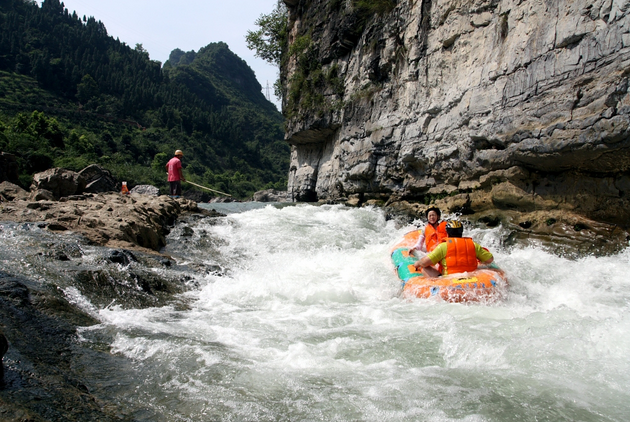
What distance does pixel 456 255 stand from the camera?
18.2 ft

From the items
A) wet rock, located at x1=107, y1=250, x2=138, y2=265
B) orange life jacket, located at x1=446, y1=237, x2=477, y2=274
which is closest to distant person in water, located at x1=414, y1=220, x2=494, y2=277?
orange life jacket, located at x1=446, y1=237, x2=477, y2=274

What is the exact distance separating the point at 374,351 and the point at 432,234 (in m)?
3.94

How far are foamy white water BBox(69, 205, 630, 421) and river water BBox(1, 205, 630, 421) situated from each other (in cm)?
1

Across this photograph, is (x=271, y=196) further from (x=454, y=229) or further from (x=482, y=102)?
(x=454, y=229)

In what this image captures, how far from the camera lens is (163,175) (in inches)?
1617

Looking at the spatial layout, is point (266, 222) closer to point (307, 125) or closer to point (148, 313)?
point (148, 313)

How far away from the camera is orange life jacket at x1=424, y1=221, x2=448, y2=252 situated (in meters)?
6.77

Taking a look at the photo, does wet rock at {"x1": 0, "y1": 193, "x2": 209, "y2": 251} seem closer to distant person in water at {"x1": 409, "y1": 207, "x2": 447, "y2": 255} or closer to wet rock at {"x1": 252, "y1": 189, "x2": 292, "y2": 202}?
distant person in water at {"x1": 409, "y1": 207, "x2": 447, "y2": 255}

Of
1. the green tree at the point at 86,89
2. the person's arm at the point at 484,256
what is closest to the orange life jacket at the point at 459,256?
the person's arm at the point at 484,256

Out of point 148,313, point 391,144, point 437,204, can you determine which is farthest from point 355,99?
point 148,313

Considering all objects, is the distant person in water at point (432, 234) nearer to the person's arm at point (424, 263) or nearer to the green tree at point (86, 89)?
the person's arm at point (424, 263)

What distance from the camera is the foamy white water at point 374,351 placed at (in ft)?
7.92

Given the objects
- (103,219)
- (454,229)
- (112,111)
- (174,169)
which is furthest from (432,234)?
(112,111)

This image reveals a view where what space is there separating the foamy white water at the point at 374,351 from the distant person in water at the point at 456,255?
24.0 inches
